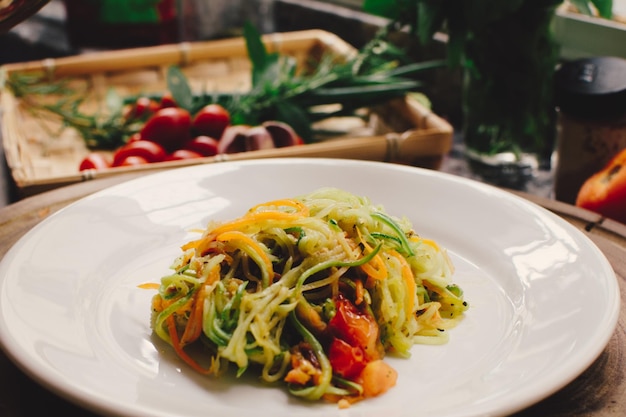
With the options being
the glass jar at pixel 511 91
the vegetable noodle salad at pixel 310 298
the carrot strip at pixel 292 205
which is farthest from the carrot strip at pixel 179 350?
the glass jar at pixel 511 91

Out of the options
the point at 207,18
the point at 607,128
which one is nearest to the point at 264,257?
the point at 607,128

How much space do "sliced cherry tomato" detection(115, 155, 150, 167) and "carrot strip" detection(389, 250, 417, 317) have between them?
120 cm

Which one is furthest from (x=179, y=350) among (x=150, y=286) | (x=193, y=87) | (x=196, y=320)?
(x=193, y=87)

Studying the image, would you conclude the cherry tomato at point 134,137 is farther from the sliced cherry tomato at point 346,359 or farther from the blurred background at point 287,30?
the sliced cherry tomato at point 346,359

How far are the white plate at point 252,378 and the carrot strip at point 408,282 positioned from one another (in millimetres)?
87

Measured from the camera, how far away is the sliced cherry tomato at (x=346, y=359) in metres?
1.11

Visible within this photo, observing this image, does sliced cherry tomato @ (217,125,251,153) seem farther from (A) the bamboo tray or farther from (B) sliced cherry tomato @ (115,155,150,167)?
(B) sliced cherry tomato @ (115,155,150,167)

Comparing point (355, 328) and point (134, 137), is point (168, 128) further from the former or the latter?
point (355, 328)

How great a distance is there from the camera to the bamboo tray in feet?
7.02

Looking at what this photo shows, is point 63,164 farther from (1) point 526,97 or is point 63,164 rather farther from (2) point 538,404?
→ (2) point 538,404

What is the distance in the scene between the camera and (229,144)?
7.59 feet

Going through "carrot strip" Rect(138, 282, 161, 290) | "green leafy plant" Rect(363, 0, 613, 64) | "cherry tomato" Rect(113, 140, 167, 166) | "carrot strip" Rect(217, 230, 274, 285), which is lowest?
"cherry tomato" Rect(113, 140, 167, 166)

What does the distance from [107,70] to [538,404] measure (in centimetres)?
264

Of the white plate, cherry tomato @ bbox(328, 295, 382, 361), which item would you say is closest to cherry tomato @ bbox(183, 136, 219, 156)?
the white plate
